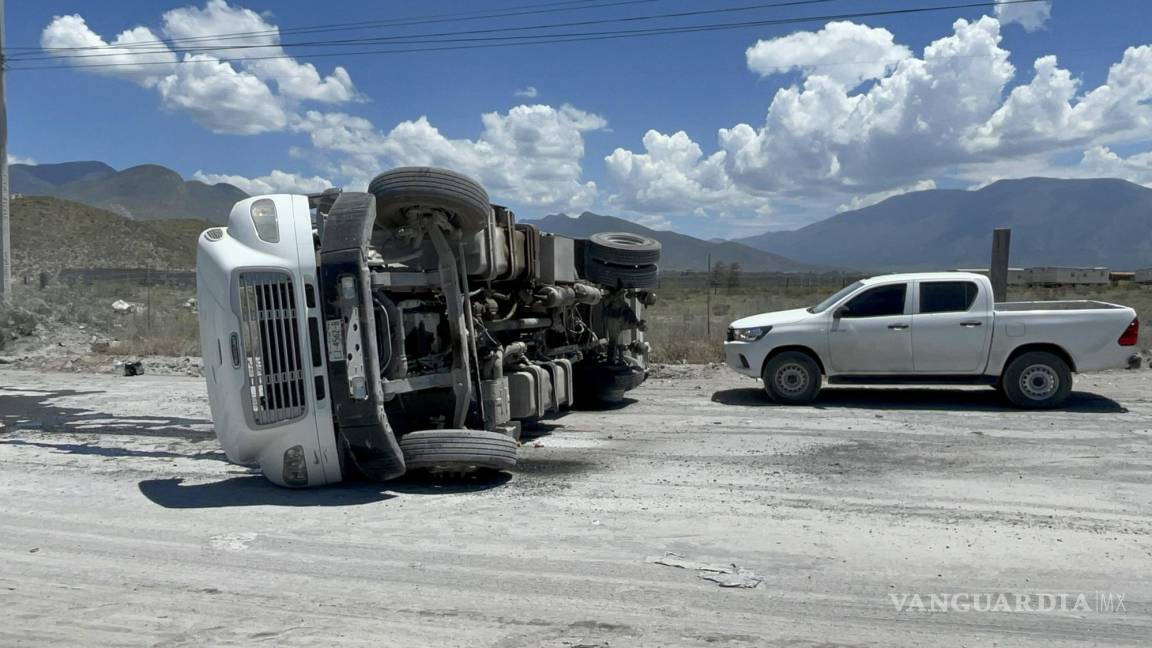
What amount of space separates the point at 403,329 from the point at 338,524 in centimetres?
199

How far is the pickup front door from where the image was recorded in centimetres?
1180

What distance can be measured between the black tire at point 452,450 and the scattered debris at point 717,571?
2102 mm

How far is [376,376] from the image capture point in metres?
6.85

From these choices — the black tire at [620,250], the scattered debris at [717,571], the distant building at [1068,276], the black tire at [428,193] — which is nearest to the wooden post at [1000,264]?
the black tire at [620,250]

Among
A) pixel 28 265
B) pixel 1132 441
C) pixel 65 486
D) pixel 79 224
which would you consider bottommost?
pixel 1132 441

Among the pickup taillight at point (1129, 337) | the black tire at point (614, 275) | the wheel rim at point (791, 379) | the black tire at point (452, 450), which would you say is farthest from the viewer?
the black tire at point (614, 275)

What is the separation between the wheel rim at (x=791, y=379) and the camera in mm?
12102

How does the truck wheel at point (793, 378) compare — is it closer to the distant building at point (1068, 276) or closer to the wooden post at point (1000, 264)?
the wooden post at point (1000, 264)

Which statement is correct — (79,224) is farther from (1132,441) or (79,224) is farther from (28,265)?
(1132,441)

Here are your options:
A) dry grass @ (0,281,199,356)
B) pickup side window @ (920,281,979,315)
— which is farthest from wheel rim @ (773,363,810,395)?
dry grass @ (0,281,199,356)

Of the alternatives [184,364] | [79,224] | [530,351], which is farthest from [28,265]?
[530,351]

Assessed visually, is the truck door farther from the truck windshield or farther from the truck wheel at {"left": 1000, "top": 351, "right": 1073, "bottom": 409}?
the truck windshield

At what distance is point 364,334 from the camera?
6.84 m

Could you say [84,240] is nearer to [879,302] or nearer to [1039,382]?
[879,302]
